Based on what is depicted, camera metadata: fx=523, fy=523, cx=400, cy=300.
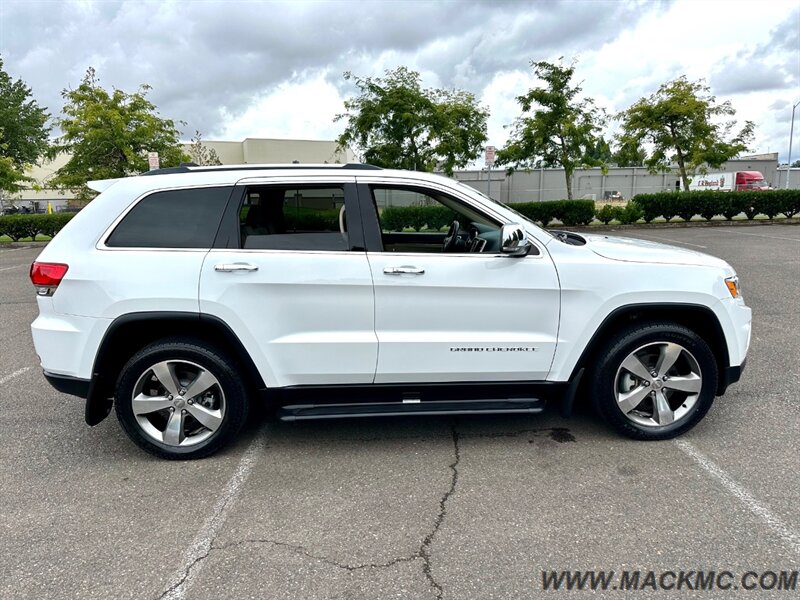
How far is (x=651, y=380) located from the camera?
3.45 meters

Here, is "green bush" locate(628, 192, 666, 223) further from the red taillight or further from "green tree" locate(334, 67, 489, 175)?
the red taillight

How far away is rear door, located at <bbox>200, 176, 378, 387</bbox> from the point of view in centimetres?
A: 317

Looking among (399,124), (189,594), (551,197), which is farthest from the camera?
(551,197)

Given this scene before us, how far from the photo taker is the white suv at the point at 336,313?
318cm

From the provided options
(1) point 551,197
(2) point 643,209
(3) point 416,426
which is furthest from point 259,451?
(1) point 551,197

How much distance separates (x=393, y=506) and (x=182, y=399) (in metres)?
1.50

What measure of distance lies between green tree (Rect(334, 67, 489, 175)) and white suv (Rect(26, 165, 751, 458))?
1541cm

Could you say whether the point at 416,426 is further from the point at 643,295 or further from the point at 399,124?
the point at 399,124

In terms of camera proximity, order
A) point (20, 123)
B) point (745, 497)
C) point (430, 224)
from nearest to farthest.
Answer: point (745, 497) → point (430, 224) → point (20, 123)

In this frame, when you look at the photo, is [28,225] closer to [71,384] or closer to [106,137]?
[106,137]

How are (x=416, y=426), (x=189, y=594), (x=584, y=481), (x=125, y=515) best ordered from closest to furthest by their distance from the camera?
(x=189, y=594), (x=125, y=515), (x=584, y=481), (x=416, y=426)

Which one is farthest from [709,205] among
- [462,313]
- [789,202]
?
[462,313]

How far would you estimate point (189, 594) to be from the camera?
89.0 inches

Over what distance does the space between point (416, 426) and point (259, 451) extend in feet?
3.69
